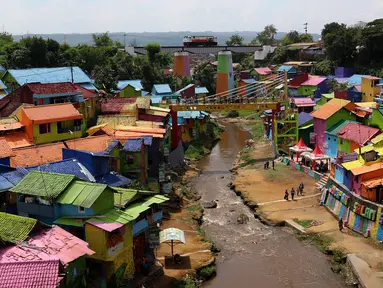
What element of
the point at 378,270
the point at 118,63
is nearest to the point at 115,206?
the point at 378,270

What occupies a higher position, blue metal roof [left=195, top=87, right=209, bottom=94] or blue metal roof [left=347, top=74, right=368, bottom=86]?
blue metal roof [left=347, top=74, right=368, bottom=86]

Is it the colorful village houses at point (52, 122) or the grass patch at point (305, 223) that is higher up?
the colorful village houses at point (52, 122)

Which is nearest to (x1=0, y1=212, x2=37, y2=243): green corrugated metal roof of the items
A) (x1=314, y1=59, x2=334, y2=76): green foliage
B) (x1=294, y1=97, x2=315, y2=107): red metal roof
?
(x1=294, y1=97, x2=315, y2=107): red metal roof

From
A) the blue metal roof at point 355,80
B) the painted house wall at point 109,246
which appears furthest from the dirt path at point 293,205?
the blue metal roof at point 355,80

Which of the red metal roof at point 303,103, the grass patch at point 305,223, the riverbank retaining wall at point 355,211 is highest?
the red metal roof at point 303,103

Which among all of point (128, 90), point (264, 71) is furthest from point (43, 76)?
point (264, 71)

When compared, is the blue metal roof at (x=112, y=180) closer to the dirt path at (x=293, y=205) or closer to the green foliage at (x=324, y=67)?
the dirt path at (x=293, y=205)

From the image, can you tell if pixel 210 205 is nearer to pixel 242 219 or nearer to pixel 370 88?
pixel 242 219

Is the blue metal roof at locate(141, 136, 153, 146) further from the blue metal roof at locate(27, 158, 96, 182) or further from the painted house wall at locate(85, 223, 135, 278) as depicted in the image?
the painted house wall at locate(85, 223, 135, 278)
